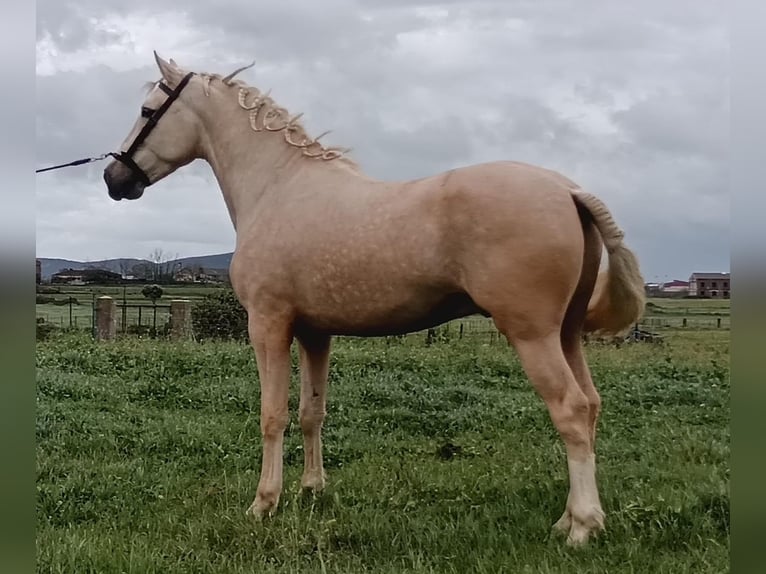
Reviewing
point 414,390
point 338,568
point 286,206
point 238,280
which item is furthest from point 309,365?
point 414,390

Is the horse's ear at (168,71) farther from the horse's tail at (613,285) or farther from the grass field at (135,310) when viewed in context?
the grass field at (135,310)

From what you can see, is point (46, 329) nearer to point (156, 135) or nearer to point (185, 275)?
point (185, 275)

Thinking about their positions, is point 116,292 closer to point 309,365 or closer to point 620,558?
point 309,365

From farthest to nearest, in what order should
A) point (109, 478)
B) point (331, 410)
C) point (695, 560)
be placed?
point (331, 410) < point (109, 478) < point (695, 560)

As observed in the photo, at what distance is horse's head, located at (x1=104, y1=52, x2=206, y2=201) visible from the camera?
4383mm

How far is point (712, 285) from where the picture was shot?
321 cm

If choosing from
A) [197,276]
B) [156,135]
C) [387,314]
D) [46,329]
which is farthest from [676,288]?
[46,329]

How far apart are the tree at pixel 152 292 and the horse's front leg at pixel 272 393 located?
4.35m

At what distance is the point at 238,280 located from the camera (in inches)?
164

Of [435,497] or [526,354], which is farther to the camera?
[435,497]

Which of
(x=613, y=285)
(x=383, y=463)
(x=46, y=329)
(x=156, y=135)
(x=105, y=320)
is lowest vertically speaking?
(x=383, y=463)

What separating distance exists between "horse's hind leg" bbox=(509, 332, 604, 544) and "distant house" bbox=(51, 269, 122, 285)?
5293 mm

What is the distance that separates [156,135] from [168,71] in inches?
15.7

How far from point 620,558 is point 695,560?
1.06 ft
